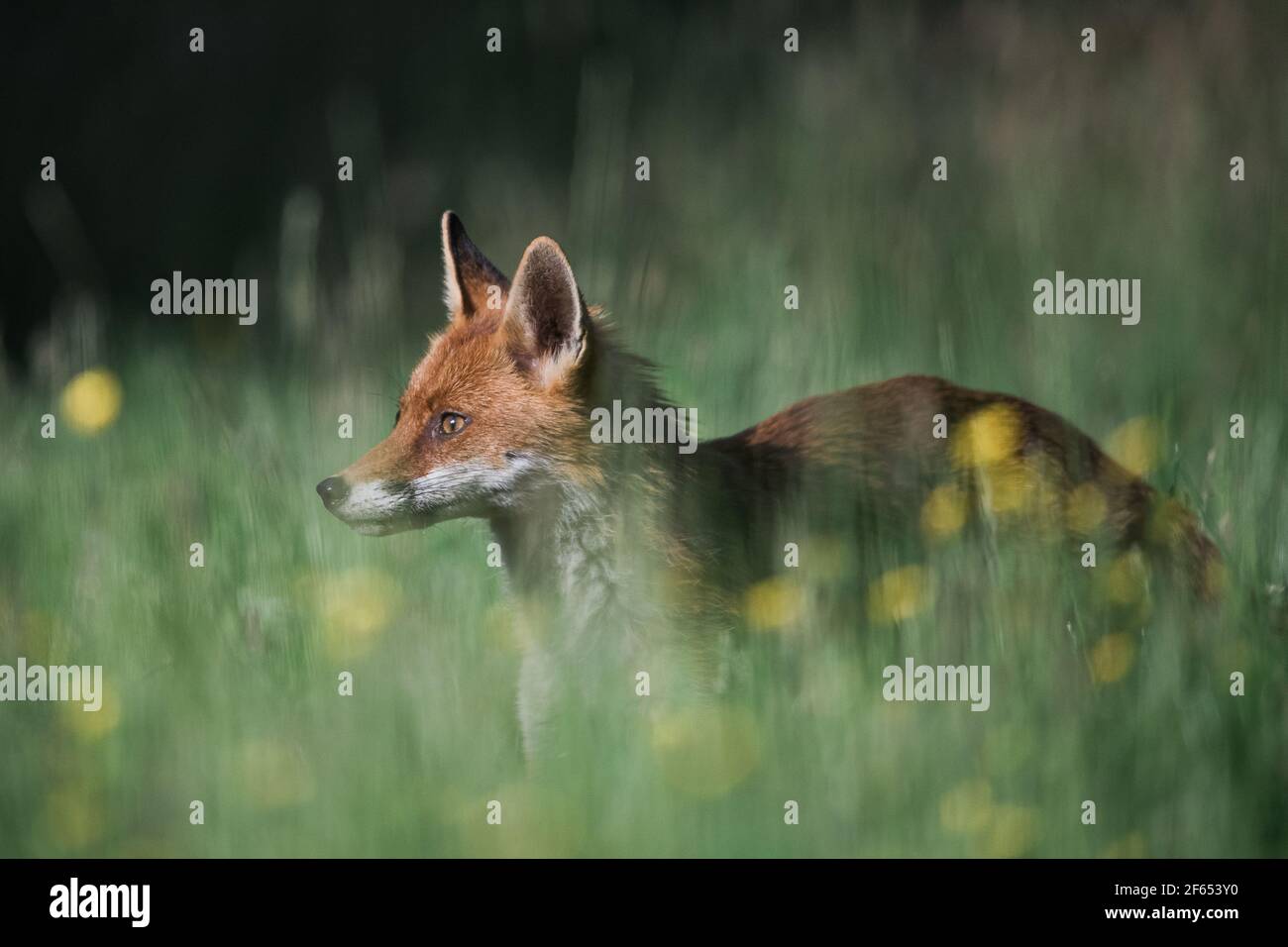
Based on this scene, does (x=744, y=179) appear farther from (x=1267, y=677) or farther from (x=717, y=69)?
(x=1267, y=677)

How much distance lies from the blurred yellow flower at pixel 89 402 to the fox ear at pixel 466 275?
184 centimetres

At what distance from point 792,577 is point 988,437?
87 cm

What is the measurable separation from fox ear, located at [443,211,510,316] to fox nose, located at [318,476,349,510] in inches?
33.2

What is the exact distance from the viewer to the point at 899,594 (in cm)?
379

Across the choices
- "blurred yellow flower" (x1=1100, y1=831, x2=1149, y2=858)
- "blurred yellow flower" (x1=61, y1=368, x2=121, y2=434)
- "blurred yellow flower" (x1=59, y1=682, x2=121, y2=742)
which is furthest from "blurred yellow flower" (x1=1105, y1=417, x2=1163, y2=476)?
"blurred yellow flower" (x1=61, y1=368, x2=121, y2=434)

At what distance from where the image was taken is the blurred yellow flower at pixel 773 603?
374 centimetres

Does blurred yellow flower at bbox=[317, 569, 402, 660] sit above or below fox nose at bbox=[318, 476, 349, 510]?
below

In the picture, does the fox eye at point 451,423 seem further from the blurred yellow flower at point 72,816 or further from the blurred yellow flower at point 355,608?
the blurred yellow flower at point 72,816

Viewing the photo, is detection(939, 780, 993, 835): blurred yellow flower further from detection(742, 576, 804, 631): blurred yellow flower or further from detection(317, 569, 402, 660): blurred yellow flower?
detection(317, 569, 402, 660): blurred yellow flower

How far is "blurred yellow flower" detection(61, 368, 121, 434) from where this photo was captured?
5316 millimetres

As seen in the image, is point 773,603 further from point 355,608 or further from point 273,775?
point 273,775

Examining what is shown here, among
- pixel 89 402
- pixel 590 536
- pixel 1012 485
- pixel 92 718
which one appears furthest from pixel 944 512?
pixel 89 402

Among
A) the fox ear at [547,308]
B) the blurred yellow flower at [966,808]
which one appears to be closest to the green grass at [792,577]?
the blurred yellow flower at [966,808]

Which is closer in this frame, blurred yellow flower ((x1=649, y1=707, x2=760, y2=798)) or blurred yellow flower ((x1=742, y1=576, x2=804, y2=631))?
blurred yellow flower ((x1=649, y1=707, x2=760, y2=798))
